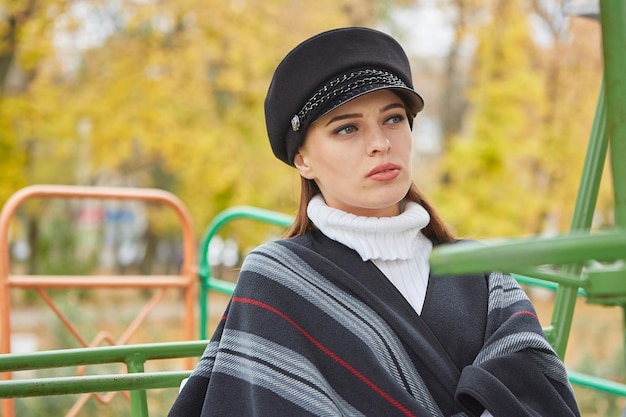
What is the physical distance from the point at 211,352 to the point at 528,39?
36.9 ft

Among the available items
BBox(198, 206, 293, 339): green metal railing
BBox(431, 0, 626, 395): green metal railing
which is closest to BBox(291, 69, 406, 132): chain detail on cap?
BBox(431, 0, 626, 395): green metal railing

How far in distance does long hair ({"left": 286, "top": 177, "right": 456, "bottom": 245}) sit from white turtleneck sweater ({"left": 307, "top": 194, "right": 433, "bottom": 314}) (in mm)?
109

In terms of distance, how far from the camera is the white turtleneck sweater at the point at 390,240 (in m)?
1.87

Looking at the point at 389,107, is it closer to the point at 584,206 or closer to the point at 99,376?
the point at 584,206

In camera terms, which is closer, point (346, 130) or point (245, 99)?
point (346, 130)

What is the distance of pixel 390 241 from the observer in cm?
Answer: 190

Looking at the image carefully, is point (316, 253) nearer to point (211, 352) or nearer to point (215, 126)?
point (211, 352)

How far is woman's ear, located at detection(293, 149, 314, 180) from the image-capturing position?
6.63 feet

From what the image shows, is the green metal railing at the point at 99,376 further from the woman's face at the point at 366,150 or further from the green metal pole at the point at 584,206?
the green metal pole at the point at 584,206

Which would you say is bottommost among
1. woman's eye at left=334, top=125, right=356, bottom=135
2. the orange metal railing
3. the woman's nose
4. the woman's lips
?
→ the woman's lips

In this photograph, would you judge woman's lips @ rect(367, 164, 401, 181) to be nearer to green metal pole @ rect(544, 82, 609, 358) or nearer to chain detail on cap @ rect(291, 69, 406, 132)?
chain detail on cap @ rect(291, 69, 406, 132)

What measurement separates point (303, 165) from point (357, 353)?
0.54 metres

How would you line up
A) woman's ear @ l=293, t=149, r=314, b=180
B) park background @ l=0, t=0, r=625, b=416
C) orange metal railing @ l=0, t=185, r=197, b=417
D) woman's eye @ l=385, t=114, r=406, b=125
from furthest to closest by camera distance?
park background @ l=0, t=0, r=625, b=416, orange metal railing @ l=0, t=185, r=197, b=417, woman's ear @ l=293, t=149, r=314, b=180, woman's eye @ l=385, t=114, r=406, b=125

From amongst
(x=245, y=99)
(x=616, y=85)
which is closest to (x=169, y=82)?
(x=245, y=99)
